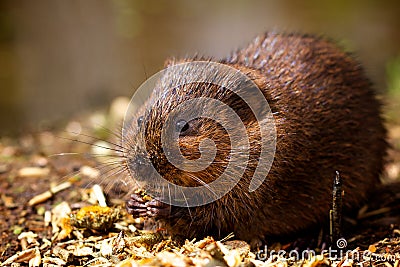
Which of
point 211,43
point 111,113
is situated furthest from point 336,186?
point 211,43

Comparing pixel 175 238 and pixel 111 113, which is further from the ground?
pixel 111 113

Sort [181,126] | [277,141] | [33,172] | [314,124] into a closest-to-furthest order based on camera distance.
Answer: [181,126]
[277,141]
[314,124]
[33,172]

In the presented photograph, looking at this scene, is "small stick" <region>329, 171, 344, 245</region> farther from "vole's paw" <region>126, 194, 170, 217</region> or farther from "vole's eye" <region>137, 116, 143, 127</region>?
"vole's eye" <region>137, 116, 143, 127</region>

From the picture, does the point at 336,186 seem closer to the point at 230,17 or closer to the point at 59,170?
the point at 59,170

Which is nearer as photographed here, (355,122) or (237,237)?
(237,237)

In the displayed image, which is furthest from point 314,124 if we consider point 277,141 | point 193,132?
point 193,132

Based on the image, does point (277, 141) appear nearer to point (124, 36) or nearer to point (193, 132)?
point (193, 132)

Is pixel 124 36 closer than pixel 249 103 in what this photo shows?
No
